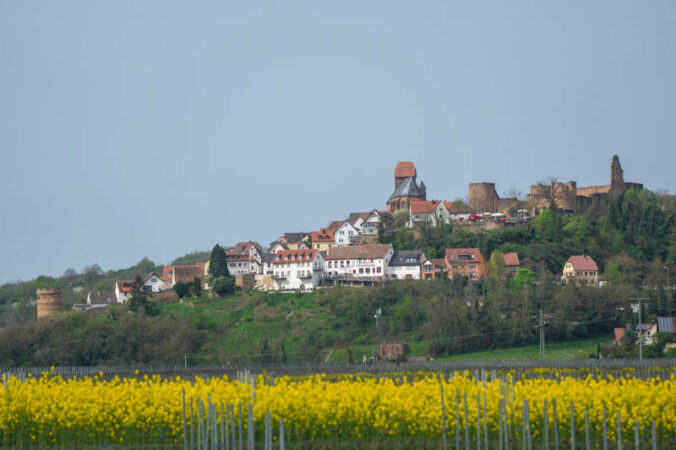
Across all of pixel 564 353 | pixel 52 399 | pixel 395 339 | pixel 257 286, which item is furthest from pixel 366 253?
pixel 52 399

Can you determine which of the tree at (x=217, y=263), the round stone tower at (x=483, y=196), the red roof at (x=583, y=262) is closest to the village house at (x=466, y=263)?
the red roof at (x=583, y=262)

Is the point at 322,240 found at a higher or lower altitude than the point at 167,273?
higher

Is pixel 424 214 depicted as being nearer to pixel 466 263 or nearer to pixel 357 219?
pixel 357 219

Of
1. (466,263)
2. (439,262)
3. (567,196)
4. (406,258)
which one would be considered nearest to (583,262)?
(466,263)

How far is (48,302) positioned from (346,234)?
113 feet

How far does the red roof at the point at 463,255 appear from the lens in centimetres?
10044

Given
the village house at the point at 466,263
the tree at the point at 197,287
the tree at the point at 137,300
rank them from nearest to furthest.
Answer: the tree at the point at 137,300 < the village house at the point at 466,263 < the tree at the point at 197,287

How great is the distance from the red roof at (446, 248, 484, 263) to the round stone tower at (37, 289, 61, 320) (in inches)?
1608

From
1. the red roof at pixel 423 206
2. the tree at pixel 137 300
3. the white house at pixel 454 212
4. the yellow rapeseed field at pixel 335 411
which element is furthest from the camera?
the red roof at pixel 423 206

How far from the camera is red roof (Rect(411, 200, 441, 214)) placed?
378ft

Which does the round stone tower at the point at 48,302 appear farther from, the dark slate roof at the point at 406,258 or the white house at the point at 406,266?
the dark slate roof at the point at 406,258

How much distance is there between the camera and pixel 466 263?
100250mm

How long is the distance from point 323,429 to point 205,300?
67818 millimetres

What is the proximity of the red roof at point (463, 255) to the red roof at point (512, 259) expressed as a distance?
2.55 meters
